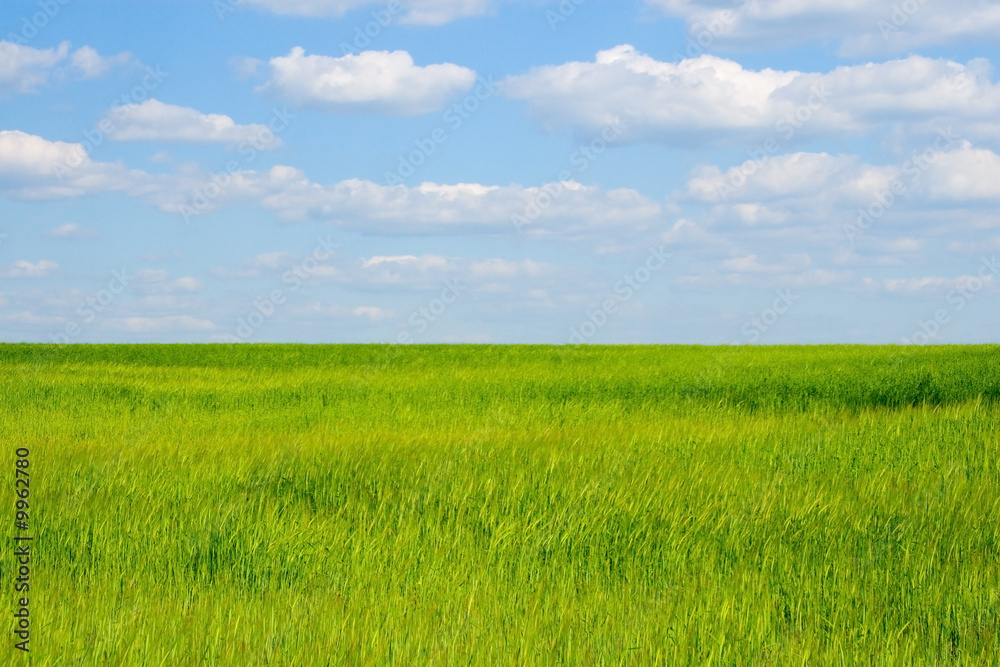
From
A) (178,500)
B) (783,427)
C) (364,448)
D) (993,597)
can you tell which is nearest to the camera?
(993,597)

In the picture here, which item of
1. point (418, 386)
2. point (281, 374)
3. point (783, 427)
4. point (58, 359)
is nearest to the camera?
point (783, 427)

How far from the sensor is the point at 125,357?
3162 cm

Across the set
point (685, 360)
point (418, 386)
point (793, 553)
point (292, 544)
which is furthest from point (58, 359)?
point (793, 553)

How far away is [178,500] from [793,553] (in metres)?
5.23

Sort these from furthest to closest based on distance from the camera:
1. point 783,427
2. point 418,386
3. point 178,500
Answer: point 418,386
point 783,427
point 178,500

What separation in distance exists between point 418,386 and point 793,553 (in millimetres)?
12394

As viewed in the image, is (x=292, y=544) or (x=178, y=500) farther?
(x=178, y=500)

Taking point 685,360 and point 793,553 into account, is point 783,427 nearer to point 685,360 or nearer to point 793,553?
point 793,553

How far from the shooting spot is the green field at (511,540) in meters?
4.23

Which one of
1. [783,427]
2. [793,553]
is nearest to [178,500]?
[793,553]

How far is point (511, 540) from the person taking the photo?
6090mm

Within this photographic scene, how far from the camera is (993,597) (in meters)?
4.97

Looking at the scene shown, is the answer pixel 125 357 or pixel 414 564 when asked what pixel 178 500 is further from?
pixel 125 357

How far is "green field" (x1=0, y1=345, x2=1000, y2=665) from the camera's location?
4.23m
